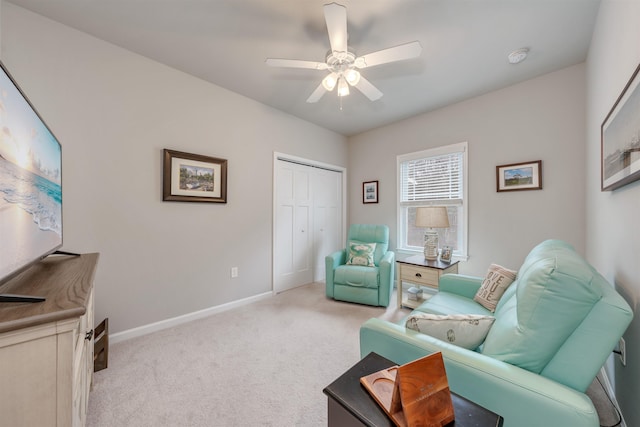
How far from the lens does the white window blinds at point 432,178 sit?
10.3 feet

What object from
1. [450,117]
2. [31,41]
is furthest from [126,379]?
[450,117]

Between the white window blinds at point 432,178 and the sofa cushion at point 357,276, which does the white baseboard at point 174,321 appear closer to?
the sofa cushion at point 357,276

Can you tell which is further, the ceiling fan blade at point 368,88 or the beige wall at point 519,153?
the beige wall at point 519,153

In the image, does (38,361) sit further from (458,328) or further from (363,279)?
(363,279)

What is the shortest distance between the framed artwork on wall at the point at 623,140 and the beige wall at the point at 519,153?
42.4 inches

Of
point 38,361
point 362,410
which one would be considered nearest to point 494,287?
point 362,410

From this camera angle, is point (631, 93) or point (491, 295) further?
point (491, 295)

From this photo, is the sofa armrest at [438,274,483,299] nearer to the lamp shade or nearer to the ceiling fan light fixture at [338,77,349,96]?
the lamp shade

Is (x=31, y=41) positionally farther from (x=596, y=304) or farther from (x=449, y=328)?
(x=596, y=304)

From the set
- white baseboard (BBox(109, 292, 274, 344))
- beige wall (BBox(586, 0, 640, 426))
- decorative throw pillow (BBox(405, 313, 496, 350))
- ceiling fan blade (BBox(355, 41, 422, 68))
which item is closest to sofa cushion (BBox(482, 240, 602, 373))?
decorative throw pillow (BBox(405, 313, 496, 350))

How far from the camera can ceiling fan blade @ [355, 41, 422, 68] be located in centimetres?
154

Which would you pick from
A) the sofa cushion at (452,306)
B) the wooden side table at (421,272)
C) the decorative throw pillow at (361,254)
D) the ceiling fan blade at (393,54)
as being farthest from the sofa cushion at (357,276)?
the ceiling fan blade at (393,54)

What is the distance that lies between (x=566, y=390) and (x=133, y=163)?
303 cm

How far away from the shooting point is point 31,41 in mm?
1744
